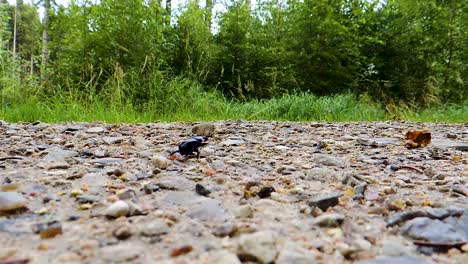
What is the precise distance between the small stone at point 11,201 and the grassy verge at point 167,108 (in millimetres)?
2551

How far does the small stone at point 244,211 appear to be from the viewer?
1111mm

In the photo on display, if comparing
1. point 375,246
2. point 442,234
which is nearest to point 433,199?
point 442,234

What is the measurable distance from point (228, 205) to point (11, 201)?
673mm

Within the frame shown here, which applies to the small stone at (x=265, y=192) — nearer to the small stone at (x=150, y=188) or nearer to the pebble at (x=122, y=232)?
the small stone at (x=150, y=188)

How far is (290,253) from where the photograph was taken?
86 cm

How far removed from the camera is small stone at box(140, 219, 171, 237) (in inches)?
37.4

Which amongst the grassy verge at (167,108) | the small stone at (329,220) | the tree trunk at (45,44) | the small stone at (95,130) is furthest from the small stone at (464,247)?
the tree trunk at (45,44)

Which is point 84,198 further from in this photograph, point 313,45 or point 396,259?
point 313,45

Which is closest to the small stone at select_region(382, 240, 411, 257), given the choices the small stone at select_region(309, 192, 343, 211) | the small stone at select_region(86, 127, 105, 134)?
the small stone at select_region(309, 192, 343, 211)

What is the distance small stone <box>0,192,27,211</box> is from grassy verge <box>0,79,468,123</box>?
255 cm

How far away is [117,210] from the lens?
3.50 feet

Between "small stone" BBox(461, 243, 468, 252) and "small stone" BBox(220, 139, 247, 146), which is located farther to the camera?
"small stone" BBox(220, 139, 247, 146)

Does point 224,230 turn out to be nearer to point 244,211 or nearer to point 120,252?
point 244,211

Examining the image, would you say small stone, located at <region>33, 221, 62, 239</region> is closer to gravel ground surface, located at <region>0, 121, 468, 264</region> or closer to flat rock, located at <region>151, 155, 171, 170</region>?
gravel ground surface, located at <region>0, 121, 468, 264</region>
